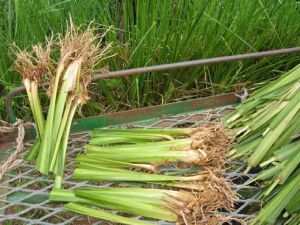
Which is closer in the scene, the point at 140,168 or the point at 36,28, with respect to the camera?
the point at 140,168

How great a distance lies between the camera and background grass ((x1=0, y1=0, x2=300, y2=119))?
2283mm

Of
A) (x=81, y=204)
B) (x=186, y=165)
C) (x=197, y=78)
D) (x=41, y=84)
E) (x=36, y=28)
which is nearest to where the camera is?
(x=81, y=204)

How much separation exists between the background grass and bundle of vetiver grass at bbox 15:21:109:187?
412 mm

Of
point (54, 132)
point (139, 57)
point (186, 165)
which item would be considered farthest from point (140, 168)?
point (139, 57)

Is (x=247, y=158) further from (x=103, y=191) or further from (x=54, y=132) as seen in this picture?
(x=54, y=132)

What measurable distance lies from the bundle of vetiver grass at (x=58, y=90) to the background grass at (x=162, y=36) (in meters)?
0.41

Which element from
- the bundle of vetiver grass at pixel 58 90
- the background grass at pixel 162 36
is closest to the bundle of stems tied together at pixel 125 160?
the bundle of vetiver grass at pixel 58 90

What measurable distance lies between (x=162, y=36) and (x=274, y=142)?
894 mm

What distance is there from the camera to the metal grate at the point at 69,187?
1587 millimetres

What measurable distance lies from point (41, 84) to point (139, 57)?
59 centimetres

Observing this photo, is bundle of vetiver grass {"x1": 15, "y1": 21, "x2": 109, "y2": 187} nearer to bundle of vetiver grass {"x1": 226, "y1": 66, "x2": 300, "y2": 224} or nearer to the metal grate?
the metal grate

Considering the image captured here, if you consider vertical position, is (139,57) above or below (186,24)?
below

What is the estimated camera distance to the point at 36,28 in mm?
2283

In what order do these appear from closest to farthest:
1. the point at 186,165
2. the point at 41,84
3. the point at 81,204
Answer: the point at 81,204 → the point at 186,165 → the point at 41,84
